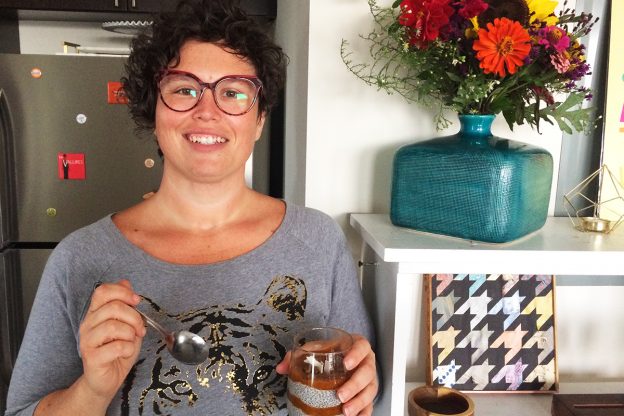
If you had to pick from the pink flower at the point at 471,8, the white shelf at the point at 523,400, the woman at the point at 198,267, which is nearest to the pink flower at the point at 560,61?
the pink flower at the point at 471,8

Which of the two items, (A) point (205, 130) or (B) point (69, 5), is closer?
(A) point (205, 130)

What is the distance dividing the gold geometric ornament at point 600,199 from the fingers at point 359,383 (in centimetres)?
56

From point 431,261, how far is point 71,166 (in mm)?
1505

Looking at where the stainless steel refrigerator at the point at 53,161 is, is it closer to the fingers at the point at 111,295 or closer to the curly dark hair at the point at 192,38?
the curly dark hair at the point at 192,38

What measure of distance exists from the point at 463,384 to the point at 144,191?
1314 mm

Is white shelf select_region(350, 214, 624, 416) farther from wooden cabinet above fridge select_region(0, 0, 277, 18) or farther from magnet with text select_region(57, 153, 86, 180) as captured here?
wooden cabinet above fridge select_region(0, 0, 277, 18)

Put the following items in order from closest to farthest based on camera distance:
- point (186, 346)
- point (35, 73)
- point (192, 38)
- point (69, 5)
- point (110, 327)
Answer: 1. point (110, 327)
2. point (186, 346)
3. point (192, 38)
4. point (35, 73)
5. point (69, 5)

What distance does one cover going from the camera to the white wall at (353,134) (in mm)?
1057

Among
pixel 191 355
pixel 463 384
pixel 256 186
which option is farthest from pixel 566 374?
pixel 256 186

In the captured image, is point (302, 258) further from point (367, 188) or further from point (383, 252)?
point (367, 188)

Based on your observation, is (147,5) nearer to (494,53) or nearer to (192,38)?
(192,38)

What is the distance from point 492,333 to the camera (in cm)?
115

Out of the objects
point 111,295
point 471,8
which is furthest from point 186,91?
point 471,8

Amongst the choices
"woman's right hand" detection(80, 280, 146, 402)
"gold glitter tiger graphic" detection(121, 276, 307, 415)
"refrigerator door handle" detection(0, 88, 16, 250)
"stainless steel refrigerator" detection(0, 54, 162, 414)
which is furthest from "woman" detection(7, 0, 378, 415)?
"refrigerator door handle" detection(0, 88, 16, 250)
